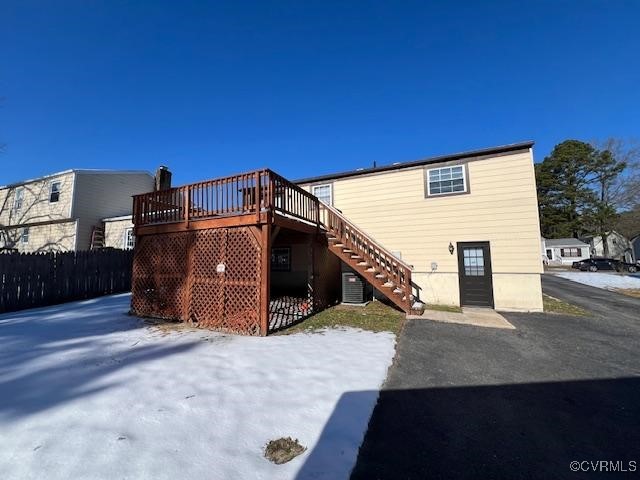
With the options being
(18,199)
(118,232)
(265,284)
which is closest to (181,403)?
(265,284)

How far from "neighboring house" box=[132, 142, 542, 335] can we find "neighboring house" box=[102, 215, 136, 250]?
9.42 metres

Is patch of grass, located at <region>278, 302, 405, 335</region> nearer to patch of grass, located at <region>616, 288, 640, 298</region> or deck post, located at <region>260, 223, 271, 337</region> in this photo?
deck post, located at <region>260, 223, 271, 337</region>

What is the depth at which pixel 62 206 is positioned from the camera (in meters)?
15.8

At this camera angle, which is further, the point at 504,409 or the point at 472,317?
the point at 472,317

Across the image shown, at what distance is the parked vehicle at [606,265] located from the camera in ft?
82.3

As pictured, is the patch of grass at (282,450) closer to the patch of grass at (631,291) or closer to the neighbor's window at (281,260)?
the neighbor's window at (281,260)

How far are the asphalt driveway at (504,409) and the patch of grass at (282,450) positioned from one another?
525 mm

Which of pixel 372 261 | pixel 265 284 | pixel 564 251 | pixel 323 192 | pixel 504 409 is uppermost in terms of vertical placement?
pixel 323 192

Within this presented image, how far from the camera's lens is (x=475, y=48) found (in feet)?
36.3

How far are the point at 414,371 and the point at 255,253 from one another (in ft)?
12.4

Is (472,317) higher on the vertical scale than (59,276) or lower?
lower

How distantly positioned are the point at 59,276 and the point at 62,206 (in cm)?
933

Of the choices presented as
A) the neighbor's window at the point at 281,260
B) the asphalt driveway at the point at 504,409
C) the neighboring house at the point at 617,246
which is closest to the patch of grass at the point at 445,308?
the asphalt driveway at the point at 504,409

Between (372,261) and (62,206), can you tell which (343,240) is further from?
(62,206)
